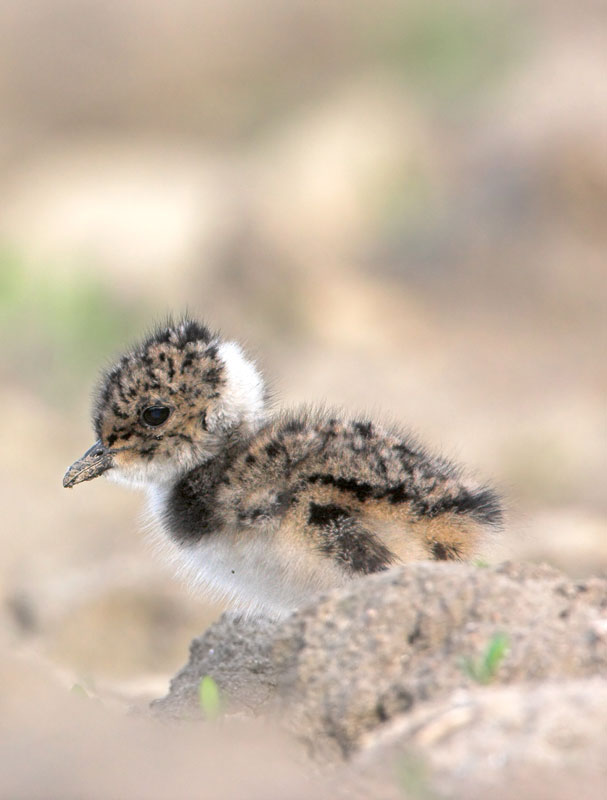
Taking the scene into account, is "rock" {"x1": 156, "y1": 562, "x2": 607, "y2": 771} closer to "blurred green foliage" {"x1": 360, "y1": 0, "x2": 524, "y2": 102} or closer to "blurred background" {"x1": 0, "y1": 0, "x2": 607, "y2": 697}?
"blurred background" {"x1": 0, "y1": 0, "x2": 607, "y2": 697}

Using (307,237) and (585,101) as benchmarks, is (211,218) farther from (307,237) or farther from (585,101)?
(585,101)

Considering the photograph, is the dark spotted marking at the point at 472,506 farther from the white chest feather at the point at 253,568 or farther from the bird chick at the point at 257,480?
the white chest feather at the point at 253,568

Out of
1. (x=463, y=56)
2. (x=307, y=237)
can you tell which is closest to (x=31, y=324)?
(x=307, y=237)

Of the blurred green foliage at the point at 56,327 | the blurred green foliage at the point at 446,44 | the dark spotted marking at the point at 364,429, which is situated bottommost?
the dark spotted marking at the point at 364,429

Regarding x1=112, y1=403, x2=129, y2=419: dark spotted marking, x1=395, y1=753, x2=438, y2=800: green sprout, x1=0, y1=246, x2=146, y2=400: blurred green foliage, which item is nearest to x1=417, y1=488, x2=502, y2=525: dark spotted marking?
x1=112, y1=403, x2=129, y2=419: dark spotted marking

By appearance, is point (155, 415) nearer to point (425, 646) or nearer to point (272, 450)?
point (272, 450)

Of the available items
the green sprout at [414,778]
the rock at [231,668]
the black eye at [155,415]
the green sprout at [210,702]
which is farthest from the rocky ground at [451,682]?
the black eye at [155,415]

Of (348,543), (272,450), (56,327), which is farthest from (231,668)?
(56,327)
